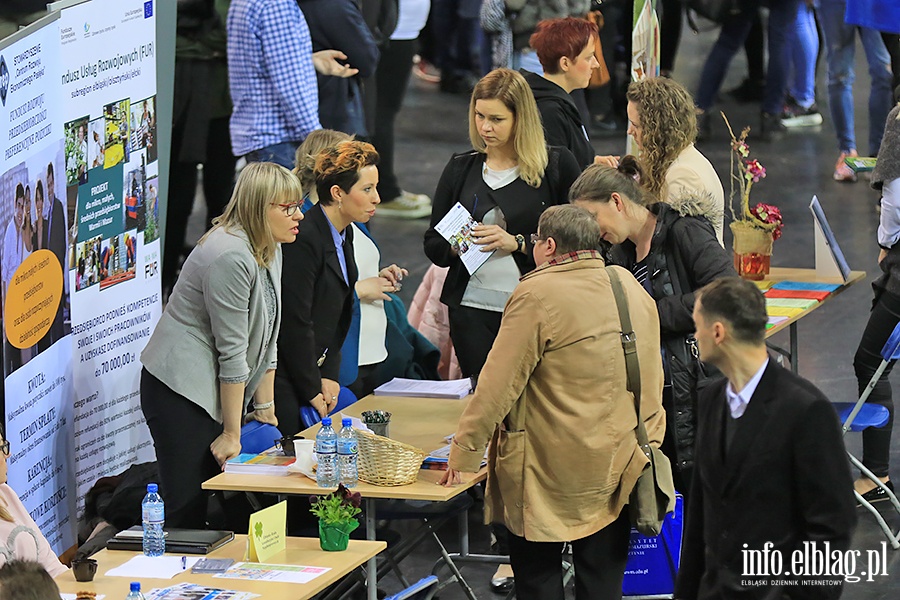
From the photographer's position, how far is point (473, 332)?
563cm

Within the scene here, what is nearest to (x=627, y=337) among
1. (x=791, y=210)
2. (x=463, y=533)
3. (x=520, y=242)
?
(x=520, y=242)

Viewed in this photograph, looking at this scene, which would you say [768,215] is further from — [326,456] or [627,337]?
[326,456]

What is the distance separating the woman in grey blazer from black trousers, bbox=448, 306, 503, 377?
880mm

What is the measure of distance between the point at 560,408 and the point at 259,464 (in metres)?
1.15

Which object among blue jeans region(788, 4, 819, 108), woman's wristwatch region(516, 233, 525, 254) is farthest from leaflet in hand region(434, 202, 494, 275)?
blue jeans region(788, 4, 819, 108)

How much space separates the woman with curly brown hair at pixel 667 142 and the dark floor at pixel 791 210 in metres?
1.62

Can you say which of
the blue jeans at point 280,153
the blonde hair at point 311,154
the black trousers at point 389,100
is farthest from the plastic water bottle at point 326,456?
the black trousers at point 389,100

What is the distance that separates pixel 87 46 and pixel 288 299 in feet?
4.08

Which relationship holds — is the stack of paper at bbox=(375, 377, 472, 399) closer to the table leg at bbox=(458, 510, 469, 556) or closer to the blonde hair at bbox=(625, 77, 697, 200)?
the table leg at bbox=(458, 510, 469, 556)

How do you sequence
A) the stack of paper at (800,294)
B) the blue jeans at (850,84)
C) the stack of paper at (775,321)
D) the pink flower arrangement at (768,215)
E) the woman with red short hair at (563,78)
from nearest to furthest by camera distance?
1. the stack of paper at (775,321)
2. the woman with red short hair at (563,78)
3. the stack of paper at (800,294)
4. the pink flower arrangement at (768,215)
5. the blue jeans at (850,84)

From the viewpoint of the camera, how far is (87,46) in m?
5.56

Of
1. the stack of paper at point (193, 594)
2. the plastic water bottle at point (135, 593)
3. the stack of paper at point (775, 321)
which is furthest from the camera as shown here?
the stack of paper at point (775, 321)

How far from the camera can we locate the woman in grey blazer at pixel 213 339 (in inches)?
193

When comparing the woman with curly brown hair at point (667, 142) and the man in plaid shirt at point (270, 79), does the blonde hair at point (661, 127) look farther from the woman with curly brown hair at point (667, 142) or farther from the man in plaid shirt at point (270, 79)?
the man in plaid shirt at point (270, 79)
